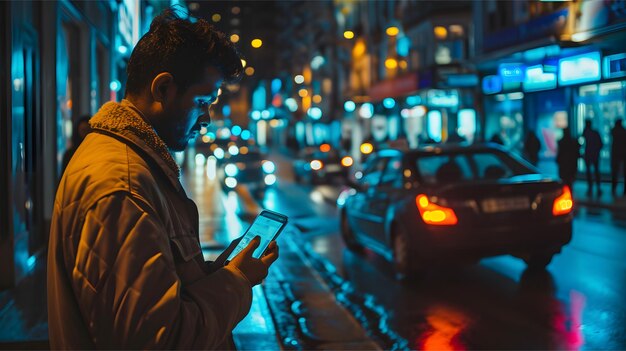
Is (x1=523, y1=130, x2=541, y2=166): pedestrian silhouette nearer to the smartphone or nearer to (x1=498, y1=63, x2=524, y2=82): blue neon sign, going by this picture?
(x1=498, y1=63, x2=524, y2=82): blue neon sign

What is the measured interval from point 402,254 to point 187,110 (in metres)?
7.27

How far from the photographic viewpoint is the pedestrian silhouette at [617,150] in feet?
24.8

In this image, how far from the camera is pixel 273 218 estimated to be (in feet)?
7.88

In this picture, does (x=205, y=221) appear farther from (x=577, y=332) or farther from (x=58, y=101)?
(x=577, y=332)

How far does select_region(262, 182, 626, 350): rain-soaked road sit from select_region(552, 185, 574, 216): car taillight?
0.80 meters

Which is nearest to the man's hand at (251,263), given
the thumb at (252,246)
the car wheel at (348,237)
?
the thumb at (252,246)

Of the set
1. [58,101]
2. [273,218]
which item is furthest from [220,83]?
[58,101]

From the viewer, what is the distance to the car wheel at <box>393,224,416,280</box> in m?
9.02

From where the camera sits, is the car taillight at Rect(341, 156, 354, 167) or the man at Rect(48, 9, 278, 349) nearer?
the man at Rect(48, 9, 278, 349)

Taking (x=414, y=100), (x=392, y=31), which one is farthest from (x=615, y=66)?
(x=392, y=31)

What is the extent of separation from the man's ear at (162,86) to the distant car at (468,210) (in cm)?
687

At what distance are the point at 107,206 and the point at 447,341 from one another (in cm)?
522

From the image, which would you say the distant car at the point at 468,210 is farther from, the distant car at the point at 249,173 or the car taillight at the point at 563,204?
the distant car at the point at 249,173

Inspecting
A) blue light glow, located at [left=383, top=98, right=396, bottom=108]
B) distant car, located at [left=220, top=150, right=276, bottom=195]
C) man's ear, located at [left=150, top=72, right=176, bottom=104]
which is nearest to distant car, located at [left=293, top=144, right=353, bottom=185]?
distant car, located at [left=220, top=150, right=276, bottom=195]
